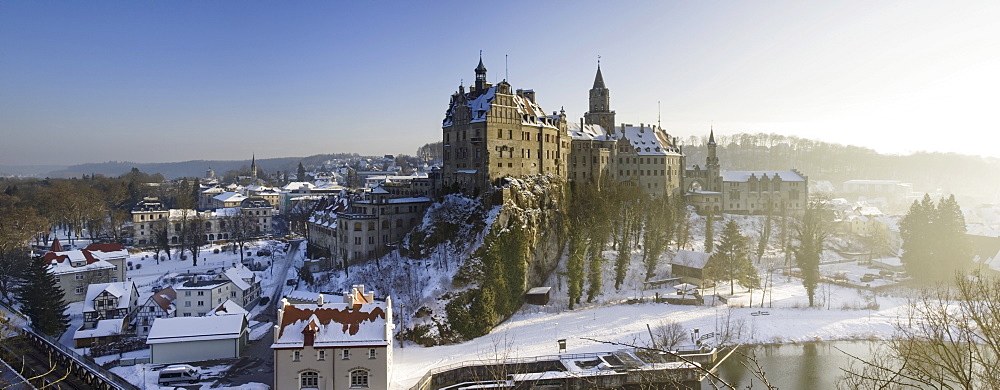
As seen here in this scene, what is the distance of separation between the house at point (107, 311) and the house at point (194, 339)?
291 inches

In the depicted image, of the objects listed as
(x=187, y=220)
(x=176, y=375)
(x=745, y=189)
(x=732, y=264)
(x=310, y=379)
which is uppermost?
(x=745, y=189)

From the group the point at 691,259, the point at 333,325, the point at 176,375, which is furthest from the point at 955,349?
the point at 691,259

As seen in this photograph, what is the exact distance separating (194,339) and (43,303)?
15086 mm

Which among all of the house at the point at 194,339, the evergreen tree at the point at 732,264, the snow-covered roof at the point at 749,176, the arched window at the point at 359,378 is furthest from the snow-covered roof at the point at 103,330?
the snow-covered roof at the point at 749,176

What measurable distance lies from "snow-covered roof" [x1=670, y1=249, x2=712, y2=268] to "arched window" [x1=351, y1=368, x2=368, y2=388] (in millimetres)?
34814

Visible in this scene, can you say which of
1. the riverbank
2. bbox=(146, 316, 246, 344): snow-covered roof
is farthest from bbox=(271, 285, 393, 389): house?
bbox=(146, 316, 246, 344): snow-covered roof

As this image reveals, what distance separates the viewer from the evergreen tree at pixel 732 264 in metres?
53.8

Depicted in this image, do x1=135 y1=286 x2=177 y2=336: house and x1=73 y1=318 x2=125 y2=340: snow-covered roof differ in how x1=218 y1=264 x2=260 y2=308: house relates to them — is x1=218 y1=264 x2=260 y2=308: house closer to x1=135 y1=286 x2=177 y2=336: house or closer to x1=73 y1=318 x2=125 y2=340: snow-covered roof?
x1=135 y1=286 x2=177 y2=336: house

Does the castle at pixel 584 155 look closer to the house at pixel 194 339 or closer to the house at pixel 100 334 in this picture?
the house at pixel 194 339

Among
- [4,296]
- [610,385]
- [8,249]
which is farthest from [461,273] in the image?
[8,249]

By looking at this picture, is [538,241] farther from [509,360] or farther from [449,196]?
[509,360]

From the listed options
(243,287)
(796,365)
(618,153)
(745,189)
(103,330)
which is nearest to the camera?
(796,365)

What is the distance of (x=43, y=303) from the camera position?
42906mm

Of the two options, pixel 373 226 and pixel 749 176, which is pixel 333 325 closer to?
pixel 373 226
